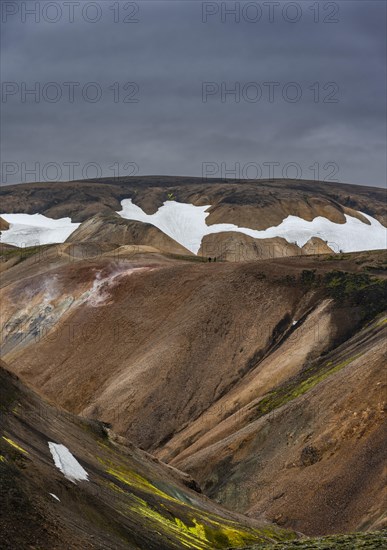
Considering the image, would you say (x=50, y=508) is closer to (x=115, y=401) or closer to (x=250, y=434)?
(x=250, y=434)

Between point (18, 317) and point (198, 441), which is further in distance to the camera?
point (18, 317)

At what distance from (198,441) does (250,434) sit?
284 inches

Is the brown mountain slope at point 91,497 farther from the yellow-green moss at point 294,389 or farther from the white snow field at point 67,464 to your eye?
the yellow-green moss at point 294,389

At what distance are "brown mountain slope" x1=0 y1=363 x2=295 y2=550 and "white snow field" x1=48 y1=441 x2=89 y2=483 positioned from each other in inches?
11.5

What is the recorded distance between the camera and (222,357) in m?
79.3

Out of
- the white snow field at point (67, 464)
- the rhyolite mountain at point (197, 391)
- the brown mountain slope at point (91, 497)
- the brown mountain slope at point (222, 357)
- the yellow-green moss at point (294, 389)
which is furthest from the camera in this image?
the yellow-green moss at point (294, 389)

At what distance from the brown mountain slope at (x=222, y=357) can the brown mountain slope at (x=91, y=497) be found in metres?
8.38

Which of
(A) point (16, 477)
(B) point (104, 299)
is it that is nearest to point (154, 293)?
(B) point (104, 299)

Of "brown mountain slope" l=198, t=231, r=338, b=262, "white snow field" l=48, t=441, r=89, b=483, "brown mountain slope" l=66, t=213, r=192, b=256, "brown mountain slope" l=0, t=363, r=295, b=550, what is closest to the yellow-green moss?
"brown mountain slope" l=0, t=363, r=295, b=550

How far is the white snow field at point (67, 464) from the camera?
3231 cm

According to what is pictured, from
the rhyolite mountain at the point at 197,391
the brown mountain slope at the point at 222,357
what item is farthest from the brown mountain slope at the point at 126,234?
the brown mountain slope at the point at 222,357

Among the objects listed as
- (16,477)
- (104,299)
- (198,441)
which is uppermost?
(104,299)

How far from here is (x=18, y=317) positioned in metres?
104

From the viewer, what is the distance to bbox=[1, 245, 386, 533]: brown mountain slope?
56156mm
